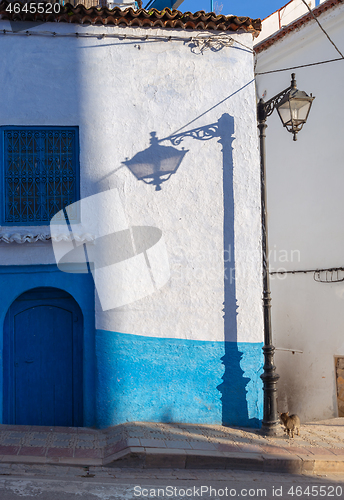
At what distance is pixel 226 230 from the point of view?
23.0 feet

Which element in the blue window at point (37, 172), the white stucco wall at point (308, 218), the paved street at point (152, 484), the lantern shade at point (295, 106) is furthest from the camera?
the white stucco wall at point (308, 218)

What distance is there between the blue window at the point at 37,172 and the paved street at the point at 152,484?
3.35 meters

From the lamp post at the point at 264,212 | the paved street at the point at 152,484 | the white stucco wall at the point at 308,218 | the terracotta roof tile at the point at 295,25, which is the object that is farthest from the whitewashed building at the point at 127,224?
the terracotta roof tile at the point at 295,25

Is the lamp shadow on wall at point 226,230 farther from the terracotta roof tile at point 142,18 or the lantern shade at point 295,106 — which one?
the terracotta roof tile at point 142,18

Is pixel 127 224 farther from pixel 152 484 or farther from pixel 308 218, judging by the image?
pixel 308 218

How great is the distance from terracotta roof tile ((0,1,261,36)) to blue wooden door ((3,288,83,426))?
3.96 metres

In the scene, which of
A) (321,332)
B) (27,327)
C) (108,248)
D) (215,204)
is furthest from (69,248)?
(321,332)

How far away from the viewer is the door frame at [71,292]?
656cm

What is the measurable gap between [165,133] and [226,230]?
5.62 feet

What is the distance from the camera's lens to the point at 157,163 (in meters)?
6.94

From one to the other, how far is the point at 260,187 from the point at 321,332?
479 cm

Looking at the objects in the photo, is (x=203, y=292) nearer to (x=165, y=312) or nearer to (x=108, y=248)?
(x=165, y=312)

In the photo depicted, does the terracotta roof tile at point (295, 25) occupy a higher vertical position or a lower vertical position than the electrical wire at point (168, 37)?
higher

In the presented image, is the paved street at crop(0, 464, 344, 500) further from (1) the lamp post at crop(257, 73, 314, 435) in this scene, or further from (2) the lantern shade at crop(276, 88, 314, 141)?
(2) the lantern shade at crop(276, 88, 314, 141)
